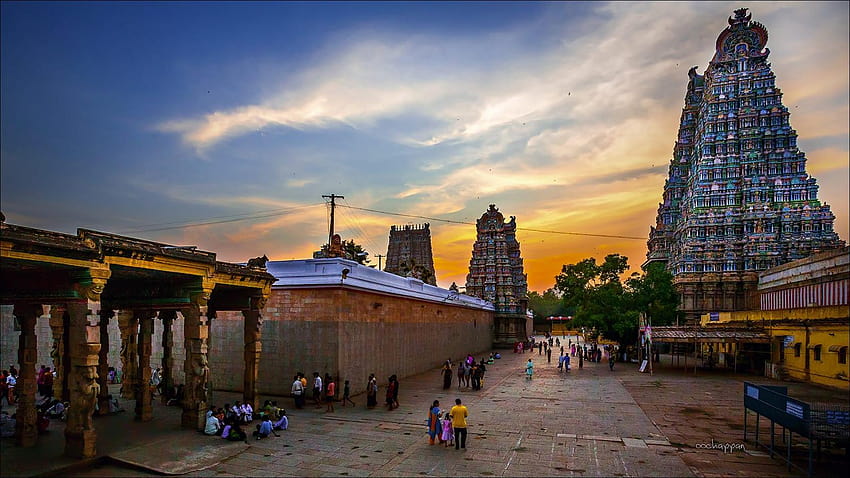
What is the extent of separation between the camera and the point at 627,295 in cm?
4359

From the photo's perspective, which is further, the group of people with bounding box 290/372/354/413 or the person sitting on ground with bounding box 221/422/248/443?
the group of people with bounding box 290/372/354/413

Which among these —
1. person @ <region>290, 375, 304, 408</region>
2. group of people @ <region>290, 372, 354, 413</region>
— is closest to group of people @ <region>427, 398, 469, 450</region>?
group of people @ <region>290, 372, 354, 413</region>

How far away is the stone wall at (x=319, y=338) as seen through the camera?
21.3 metres

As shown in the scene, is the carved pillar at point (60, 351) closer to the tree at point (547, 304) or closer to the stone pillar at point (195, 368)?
Result: the stone pillar at point (195, 368)

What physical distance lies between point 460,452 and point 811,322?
78.0ft

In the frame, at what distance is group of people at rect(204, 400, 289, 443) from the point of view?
14828mm

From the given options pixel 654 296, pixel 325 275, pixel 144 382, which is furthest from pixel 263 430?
pixel 654 296

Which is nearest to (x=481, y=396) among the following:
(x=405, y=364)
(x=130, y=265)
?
(x=405, y=364)

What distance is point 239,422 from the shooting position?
15.4 m

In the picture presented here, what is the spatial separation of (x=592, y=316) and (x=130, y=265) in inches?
1411

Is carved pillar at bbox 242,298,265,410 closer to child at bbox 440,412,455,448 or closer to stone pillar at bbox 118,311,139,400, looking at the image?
stone pillar at bbox 118,311,139,400

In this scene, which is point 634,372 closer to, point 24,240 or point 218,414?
point 218,414

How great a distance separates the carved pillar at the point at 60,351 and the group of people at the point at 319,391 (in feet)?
23.0

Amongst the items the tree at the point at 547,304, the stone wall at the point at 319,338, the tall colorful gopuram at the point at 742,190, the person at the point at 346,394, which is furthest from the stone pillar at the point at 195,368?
the tree at the point at 547,304
